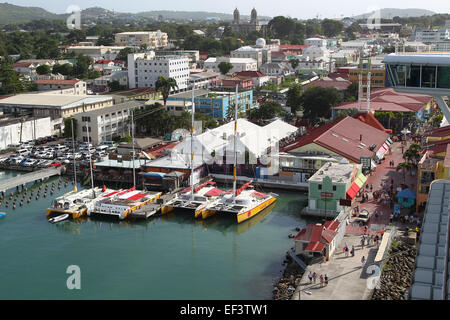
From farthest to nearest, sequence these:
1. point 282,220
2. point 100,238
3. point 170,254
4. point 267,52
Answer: point 267,52
point 282,220
point 100,238
point 170,254

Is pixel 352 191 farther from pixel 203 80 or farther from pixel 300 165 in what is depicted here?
pixel 203 80

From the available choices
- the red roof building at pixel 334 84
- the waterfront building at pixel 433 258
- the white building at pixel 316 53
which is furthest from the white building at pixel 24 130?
the white building at pixel 316 53

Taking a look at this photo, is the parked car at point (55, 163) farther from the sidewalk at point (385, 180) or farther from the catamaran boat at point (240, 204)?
the sidewalk at point (385, 180)

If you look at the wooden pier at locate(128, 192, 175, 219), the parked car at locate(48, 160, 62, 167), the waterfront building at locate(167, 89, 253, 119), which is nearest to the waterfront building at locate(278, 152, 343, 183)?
the wooden pier at locate(128, 192, 175, 219)

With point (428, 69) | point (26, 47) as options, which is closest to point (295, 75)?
point (26, 47)

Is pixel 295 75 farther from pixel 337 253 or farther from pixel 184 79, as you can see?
pixel 337 253

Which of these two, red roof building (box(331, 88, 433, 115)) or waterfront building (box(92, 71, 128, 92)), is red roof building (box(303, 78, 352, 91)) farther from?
waterfront building (box(92, 71, 128, 92))
